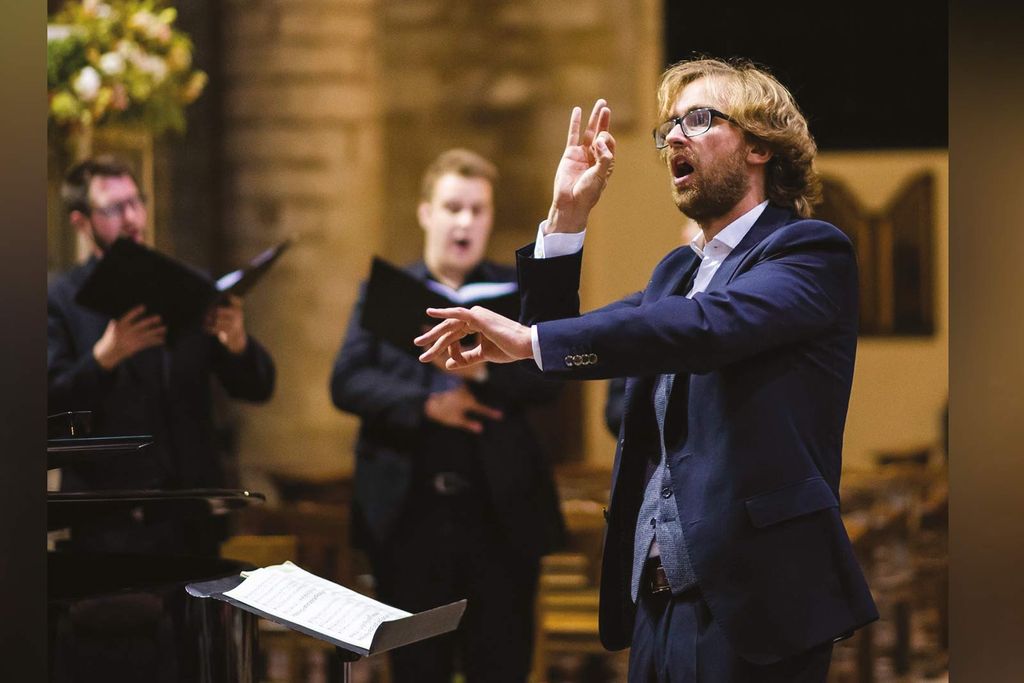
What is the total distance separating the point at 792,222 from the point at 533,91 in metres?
3.19

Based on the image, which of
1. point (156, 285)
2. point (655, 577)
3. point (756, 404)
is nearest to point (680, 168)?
point (756, 404)

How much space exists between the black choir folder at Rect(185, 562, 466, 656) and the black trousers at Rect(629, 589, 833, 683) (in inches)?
13.7

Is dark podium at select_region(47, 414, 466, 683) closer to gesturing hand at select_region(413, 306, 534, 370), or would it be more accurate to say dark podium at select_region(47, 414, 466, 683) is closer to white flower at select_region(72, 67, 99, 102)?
gesturing hand at select_region(413, 306, 534, 370)

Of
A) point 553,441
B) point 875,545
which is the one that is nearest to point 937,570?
point 875,545

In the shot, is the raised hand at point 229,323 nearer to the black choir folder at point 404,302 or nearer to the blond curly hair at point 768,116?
the black choir folder at point 404,302

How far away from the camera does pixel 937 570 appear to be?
5031mm

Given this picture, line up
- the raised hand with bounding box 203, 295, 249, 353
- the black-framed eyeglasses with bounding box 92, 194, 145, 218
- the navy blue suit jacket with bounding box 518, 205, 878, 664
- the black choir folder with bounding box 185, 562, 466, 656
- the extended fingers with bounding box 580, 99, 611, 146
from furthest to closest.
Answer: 1. the black-framed eyeglasses with bounding box 92, 194, 145, 218
2. the raised hand with bounding box 203, 295, 249, 353
3. the extended fingers with bounding box 580, 99, 611, 146
4. the black choir folder with bounding box 185, 562, 466, 656
5. the navy blue suit jacket with bounding box 518, 205, 878, 664

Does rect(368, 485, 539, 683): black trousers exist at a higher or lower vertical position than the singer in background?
lower

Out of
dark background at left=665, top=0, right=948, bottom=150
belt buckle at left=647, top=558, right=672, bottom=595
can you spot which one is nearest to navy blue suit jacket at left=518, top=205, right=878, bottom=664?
belt buckle at left=647, top=558, right=672, bottom=595

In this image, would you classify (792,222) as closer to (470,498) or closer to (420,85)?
(470,498)

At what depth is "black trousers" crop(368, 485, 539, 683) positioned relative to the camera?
4.18 m

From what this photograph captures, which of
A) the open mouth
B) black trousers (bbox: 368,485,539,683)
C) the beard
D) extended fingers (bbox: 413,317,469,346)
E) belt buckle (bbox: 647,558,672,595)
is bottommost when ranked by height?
black trousers (bbox: 368,485,539,683)

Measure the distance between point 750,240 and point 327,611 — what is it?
3.31ft

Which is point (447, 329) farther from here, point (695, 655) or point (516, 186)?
point (516, 186)
